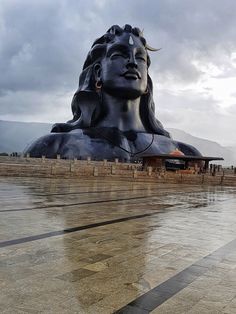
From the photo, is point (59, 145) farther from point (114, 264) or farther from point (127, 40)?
point (114, 264)

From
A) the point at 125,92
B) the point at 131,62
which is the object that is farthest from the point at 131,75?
the point at 125,92

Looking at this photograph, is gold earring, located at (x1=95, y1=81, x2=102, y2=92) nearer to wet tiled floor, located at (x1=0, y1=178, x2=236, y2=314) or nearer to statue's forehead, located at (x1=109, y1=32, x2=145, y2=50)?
statue's forehead, located at (x1=109, y1=32, x2=145, y2=50)

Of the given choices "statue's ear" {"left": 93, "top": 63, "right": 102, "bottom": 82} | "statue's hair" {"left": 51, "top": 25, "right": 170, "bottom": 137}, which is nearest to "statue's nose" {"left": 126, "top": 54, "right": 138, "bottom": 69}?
"statue's hair" {"left": 51, "top": 25, "right": 170, "bottom": 137}

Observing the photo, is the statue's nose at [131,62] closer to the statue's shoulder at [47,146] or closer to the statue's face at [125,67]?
the statue's face at [125,67]

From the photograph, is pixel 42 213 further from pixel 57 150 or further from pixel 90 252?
pixel 57 150

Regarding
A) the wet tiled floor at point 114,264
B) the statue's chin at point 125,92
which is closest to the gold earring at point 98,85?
the statue's chin at point 125,92

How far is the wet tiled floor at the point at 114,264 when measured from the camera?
2.84 meters

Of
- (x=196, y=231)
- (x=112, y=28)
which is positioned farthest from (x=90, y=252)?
(x=112, y=28)

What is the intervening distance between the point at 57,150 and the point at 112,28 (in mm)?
11667

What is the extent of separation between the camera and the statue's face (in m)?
32.7

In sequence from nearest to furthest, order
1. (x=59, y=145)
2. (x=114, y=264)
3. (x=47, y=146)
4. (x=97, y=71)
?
1. (x=114, y=264)
2. (x=59, y=145)
3. (x=47, y=146)
4. (x=97, y=71)

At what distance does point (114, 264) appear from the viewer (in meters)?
3.87

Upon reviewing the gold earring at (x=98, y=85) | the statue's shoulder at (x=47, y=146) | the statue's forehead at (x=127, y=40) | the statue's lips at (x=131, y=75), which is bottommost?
the statue's shoulder at (x=47, y=146)

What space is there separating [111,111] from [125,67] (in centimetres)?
410
